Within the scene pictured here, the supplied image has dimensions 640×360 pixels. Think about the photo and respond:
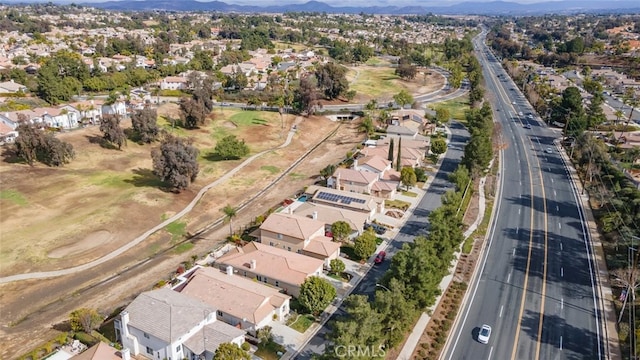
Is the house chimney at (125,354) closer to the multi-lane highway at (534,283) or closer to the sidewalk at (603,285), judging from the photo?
the multi-lane highway at (534,283)

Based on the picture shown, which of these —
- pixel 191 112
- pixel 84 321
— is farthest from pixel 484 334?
pixel 191 112

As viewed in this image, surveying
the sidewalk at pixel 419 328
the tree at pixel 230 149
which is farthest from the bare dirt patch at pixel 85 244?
the sidewalk at pixel 419 328

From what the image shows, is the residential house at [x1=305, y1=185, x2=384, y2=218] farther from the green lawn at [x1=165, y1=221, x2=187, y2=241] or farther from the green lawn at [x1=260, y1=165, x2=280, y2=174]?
the green lawn at [x1=260, y1=165, x2=280, y2=174]

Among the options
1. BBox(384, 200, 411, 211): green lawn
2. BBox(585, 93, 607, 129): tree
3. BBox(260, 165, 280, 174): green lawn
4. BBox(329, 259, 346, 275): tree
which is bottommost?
BBox(260, 165, 280, 174): green lawn

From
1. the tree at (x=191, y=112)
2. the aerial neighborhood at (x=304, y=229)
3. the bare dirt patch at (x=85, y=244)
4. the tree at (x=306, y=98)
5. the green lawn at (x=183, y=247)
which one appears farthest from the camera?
the tree at (x=306, y=98)

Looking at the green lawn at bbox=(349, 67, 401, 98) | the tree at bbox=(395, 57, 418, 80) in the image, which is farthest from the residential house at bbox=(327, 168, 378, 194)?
the tree at bbox=(395, 57, 418, 80)

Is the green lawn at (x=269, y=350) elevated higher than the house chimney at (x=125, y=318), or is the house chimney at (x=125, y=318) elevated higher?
the house chimney at (x=125, y=318)
